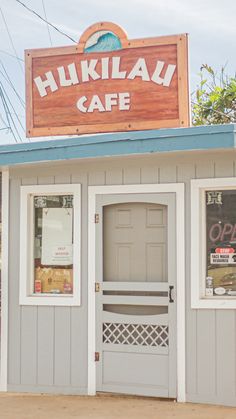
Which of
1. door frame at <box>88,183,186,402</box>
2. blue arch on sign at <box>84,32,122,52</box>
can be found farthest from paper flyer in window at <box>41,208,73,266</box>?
blue arch on sign at <box>84,32,122,52</box>

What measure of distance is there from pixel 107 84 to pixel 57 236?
1802 mm

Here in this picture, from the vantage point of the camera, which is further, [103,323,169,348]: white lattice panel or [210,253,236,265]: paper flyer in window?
[103,323,169,348]: white lattice panel

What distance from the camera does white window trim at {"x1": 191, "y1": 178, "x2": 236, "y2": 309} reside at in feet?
21.5

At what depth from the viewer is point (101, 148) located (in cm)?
643

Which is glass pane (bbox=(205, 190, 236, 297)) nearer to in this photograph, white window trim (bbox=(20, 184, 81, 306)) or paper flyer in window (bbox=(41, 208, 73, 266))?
white window trim (bbox=(20, 184, 81, 306))

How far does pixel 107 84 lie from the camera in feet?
23.0

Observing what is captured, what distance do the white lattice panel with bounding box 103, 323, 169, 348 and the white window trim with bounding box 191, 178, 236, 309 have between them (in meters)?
0.49

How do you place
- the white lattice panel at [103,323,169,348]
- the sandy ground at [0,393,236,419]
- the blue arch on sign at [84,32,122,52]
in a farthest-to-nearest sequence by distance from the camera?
1. the blue arch on sign at [84,32,122,52]
2. the white lattice panel at [103,323,169,348]
3. the sandy ground at [0,393,236,419]

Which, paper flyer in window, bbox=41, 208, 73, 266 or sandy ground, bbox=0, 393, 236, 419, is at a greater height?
paper flyer in window, bbox=41, 208, 73, 266

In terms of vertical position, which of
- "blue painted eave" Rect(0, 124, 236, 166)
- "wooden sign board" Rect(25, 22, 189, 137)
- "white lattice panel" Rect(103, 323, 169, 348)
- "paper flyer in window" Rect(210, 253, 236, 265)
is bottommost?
"white lattice panel" Rect(103, 323, 169, 348)

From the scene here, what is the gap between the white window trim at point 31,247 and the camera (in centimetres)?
705

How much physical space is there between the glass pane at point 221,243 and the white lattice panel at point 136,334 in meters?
0.66

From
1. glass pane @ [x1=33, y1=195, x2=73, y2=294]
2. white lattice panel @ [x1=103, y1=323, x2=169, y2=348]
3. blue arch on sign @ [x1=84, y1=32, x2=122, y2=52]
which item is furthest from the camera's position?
glass pane @ [x1=33, y1=195, x2=73, y2=294]

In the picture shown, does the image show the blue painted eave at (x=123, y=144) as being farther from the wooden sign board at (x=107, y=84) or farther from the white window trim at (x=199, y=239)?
the white window trim at (x=199, y=239)
